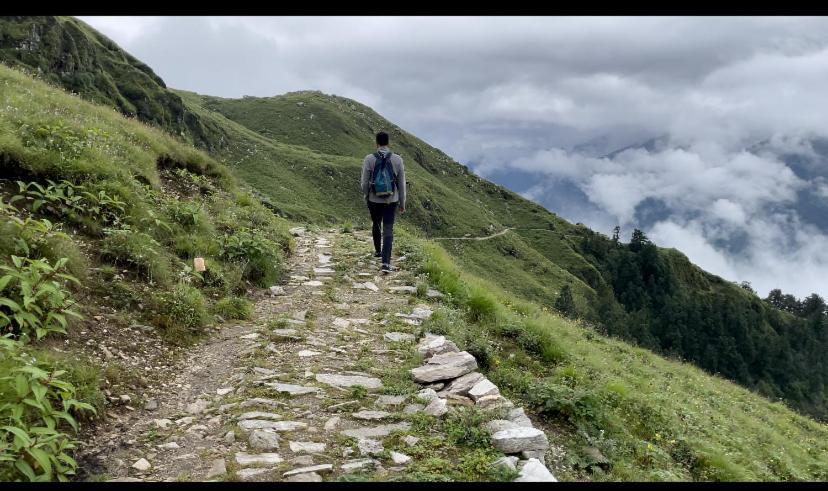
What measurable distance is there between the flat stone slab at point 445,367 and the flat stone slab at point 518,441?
1730mm

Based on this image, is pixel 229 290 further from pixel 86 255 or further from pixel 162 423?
pixel 162 423

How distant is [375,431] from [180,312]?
14.9 ft

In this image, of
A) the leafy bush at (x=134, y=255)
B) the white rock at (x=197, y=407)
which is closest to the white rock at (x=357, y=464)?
the white rock at (x=197, y=407)

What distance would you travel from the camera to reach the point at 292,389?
7070 millimetres

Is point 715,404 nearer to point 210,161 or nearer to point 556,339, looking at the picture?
point 556,339

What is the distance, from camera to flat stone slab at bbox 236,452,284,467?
5211 mm

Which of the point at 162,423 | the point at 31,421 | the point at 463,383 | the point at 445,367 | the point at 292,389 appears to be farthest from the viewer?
the point at 445,367

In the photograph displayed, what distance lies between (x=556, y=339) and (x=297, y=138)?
15115cm

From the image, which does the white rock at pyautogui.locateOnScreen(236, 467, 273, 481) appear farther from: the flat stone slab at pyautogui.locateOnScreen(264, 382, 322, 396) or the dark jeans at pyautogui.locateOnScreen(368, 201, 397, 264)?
the dark jeans at pyautogui.locateOnScreen(368, 201, 397, 264)

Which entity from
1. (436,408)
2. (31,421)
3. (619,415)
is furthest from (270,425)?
(619,415)

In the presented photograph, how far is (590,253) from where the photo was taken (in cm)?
16950

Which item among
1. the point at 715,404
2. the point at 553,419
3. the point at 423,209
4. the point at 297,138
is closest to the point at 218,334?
the point at 553,419

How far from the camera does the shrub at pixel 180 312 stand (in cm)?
840

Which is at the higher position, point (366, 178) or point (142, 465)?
point (366, 178)
